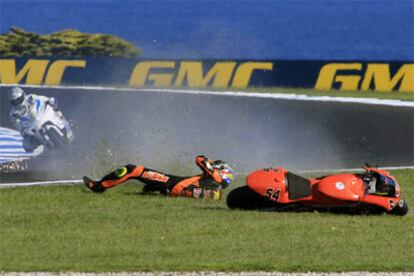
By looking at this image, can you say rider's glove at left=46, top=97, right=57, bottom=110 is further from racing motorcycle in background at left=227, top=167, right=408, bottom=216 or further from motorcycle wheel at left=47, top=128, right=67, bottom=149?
racing motorcycle in background at left=227, top=167, right=408, bottom=216

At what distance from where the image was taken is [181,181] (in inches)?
536

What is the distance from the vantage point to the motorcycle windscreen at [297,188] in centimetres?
1195

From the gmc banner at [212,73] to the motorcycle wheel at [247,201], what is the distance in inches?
518

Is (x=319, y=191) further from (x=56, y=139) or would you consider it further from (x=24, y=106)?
(x=24, y=106)

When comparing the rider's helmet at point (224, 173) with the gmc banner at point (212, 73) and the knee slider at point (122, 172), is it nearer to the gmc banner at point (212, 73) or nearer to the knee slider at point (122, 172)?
the knee slider at point (122, 172)

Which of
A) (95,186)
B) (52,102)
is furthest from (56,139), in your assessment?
(95,186)

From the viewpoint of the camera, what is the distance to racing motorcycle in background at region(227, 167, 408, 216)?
1188 centimetres

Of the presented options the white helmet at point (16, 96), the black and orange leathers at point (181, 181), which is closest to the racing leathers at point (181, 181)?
the black and orange leathers at point (181, 181)

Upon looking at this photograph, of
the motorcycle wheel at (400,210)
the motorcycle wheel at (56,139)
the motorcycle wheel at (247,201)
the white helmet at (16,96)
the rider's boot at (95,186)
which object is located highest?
the motorcycle wheel at (400,210)

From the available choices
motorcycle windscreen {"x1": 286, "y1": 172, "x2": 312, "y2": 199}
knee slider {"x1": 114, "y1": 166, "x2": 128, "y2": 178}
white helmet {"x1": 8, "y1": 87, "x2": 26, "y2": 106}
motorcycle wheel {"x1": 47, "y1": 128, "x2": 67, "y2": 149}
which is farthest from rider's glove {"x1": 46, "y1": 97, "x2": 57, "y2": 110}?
motorcycle windscreen {"x1": 286, "y1": 172, "x2": 312, "y2": 199}

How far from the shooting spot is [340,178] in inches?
474

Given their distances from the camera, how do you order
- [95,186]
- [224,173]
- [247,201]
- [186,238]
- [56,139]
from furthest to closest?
[56,139] < [95,186] < [224,173] < [247,201] < [186,238]

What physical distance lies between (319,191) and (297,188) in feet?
0.81

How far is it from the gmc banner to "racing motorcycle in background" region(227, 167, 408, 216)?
13.1m
